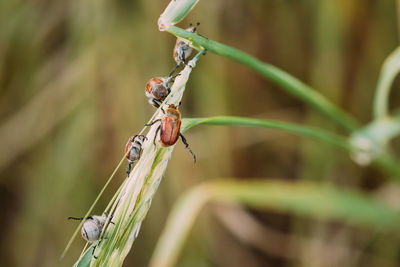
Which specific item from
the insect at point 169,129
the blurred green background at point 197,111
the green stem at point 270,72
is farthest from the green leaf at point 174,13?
the blurred green background at point 197,111

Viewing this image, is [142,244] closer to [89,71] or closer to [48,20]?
[89,71]

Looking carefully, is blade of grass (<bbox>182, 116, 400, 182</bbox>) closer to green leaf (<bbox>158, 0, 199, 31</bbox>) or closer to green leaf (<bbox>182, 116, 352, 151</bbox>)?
green leaf (<bbox>182, 116, 352, 151</bbox>)

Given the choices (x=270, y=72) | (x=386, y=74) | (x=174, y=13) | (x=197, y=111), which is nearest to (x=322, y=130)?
(x=386, y=74)

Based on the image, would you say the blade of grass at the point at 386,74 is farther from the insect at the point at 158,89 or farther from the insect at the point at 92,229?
the insect at the point at 92,229

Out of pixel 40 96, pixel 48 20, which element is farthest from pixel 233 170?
pixel 48 20

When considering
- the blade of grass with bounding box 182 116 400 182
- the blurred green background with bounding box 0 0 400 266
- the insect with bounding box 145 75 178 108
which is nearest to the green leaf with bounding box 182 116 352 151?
the blade of grass with bounding box 182 116 400 182

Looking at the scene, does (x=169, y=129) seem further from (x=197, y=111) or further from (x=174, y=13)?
(x=197, y=111)

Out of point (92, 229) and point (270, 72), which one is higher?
point (270, 72)
